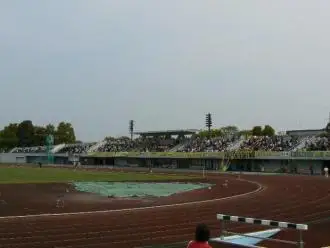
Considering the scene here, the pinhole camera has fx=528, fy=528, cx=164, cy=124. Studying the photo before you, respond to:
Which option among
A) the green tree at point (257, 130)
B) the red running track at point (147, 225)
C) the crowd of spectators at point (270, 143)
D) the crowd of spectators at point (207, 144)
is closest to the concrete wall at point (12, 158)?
the crowd of spectators at point (207, 144)

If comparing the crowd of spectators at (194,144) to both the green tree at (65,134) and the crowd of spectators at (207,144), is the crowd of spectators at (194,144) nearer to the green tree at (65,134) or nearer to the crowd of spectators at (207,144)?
the crowd of spectators at (207,144)

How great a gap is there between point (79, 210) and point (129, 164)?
73204 millimetres

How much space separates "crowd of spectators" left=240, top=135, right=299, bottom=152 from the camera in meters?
73.2

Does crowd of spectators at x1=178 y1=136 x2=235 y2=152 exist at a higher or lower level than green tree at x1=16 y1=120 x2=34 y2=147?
lower

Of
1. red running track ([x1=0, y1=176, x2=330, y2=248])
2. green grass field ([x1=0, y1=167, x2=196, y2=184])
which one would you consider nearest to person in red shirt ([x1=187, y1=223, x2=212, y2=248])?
red running track ([x1=0, y1=176, x2=330, y2=248])

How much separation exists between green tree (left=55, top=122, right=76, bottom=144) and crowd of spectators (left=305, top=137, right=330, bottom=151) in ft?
312

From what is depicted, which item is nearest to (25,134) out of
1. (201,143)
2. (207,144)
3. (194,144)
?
(194,144)

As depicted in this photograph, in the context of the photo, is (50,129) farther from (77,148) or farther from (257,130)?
(257,130)

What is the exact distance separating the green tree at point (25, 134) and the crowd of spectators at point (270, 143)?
91966mm

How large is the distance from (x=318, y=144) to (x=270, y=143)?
28.7 ft

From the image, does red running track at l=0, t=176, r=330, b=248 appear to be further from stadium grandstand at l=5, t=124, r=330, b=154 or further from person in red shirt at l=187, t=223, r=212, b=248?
stadium grandstand at l=5, t=124, r=330, b=154

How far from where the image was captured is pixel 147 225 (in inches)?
771

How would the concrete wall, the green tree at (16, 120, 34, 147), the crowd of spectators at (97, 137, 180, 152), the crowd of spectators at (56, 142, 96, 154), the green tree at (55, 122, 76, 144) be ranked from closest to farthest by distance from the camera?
the crowd of spectators at (97, 137, 180, 152) → the crowd of spectators at (56, 142, 96, 154) → the concrete wall → the green tree at (55, 122, 76, 144) → the green tree at (16, 120, 34, 147)

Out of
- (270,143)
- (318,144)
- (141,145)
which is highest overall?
(141,145)
